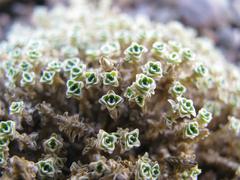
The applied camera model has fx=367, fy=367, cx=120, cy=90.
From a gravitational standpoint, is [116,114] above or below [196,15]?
below

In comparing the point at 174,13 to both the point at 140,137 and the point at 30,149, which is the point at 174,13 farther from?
the point at 30,149

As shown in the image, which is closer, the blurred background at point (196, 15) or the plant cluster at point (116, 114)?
the plant cluster at point (116, 114)

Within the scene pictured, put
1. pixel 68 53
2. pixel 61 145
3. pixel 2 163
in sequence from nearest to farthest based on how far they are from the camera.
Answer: pixel 2 163
pixel 61 145
pixel 68 53

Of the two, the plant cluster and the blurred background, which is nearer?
the plant cluster

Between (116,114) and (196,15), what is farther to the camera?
(196,15)

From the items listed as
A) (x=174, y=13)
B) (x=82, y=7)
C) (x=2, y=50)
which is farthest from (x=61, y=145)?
(x=174, y=13)
